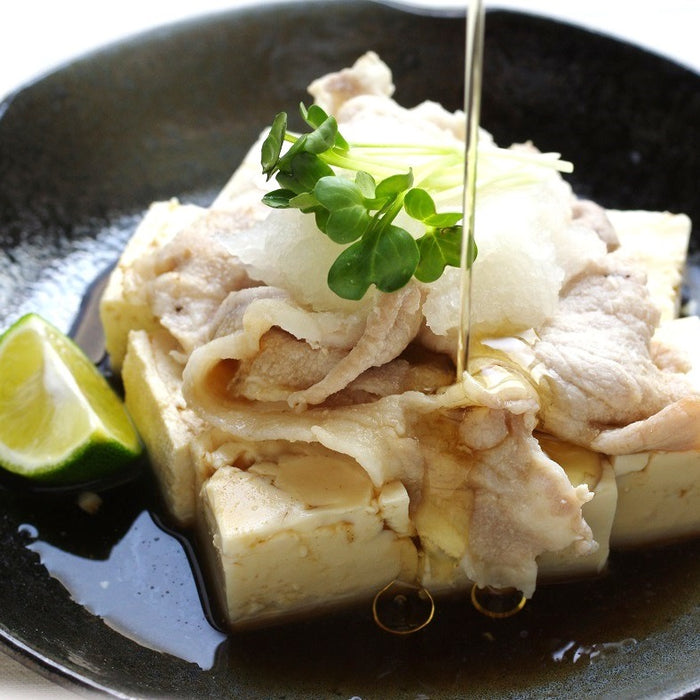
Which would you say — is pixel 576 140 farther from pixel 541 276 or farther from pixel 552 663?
pixel 552 663

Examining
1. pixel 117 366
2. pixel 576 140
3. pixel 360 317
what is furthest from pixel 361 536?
pixel 576 140

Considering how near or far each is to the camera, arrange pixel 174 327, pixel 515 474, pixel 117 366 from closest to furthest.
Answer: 1. pixel 515 474
2. pixel 174 327
3. pixel 117 366

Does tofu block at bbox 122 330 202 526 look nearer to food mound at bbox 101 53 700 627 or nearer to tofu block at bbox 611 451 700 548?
food mound at bbox 101 53 700 627

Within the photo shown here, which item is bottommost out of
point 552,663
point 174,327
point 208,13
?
point 552,663

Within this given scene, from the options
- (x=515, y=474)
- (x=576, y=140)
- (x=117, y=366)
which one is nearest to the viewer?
(x=515, y=474)

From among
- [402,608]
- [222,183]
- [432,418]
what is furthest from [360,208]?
[222,183]

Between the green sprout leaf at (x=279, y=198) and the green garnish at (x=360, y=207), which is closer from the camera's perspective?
the green garnish at (x=360, y=207)

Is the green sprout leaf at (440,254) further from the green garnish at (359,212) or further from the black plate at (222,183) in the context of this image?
the black plate at (222,183)

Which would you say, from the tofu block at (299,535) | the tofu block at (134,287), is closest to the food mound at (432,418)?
the tofu block at (299,535)
